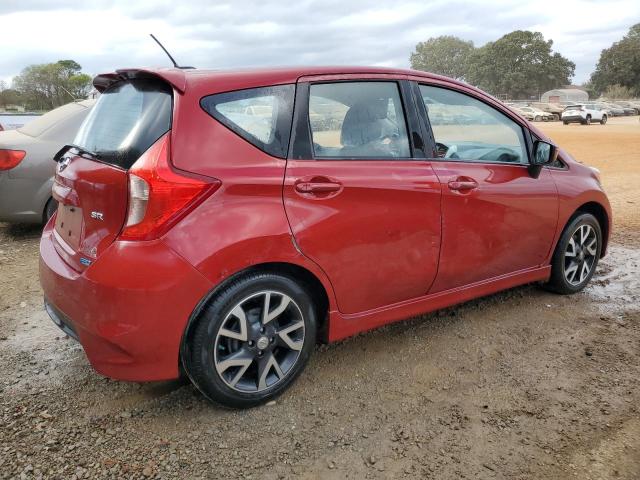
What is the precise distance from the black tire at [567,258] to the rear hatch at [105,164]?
3.06 metres

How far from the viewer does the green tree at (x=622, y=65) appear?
298 feet

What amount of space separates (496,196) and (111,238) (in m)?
2.33

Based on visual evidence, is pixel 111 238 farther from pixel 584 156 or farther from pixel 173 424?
pixel 584 156

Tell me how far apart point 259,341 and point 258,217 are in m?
0.63

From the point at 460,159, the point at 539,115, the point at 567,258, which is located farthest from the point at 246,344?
the point at 539,115

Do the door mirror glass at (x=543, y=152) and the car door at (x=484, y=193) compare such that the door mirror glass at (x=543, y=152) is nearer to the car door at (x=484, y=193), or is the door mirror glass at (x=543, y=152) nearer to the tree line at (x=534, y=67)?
the car door at (x=484, y=193)

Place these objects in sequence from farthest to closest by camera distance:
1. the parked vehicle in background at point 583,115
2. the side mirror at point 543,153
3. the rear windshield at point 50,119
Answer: the parked vehicle in background at point 583,115 < the rear windshield at point 50,119 < the side mirror at point 543,153

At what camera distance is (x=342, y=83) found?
115 inches

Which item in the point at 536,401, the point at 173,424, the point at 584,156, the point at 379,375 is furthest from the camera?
the point at 584,156

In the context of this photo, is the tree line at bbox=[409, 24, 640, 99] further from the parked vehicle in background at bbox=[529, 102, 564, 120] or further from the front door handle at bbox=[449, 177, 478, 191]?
the front door handle at bbox=[449, 177, 478, 191]

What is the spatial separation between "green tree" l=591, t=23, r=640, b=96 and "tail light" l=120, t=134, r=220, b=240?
337 feet

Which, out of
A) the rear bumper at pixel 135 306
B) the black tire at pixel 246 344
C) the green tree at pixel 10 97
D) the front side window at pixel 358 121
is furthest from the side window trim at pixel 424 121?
the green tree at pixel 10 97

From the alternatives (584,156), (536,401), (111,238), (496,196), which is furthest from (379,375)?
(584,156)

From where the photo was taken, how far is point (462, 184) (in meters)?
3.24
